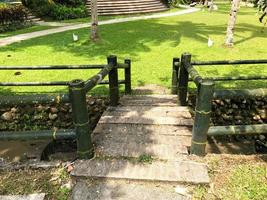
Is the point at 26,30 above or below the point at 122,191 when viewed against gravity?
below

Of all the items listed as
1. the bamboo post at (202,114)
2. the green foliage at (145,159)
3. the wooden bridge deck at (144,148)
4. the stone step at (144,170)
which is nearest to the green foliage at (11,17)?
the wooden bridge deck at (144,148)

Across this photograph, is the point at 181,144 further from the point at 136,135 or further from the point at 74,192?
the point at 74,192

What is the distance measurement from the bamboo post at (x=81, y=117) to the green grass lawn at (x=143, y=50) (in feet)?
15.8

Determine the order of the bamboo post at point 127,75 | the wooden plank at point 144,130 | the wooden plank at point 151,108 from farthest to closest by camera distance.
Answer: the bamboo post at point 127,75 < the wooden plank at point 151,108 < the wooden plank at point 144,130

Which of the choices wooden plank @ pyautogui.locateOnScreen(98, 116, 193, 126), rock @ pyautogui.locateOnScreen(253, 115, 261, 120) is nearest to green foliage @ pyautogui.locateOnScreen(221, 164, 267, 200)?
wooden plank @ pyautogui.locateOnScreen(98, 116, 193, 126)

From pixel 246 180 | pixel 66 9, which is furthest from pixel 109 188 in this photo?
pixel 66 9

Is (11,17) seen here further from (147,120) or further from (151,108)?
(147,120)

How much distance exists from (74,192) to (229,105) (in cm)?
592

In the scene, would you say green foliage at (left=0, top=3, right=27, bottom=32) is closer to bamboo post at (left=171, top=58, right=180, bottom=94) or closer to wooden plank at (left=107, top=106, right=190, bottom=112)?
bamboo post at (left=171, top=58, right=180, bottom=94)

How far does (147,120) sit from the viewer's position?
5445mm

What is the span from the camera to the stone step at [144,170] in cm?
362

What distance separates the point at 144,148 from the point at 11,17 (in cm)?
1783

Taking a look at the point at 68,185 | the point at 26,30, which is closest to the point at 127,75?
the point at 68,185

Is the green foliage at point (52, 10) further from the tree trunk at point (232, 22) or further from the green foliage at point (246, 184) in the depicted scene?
the green foliage at point (246, 184)
